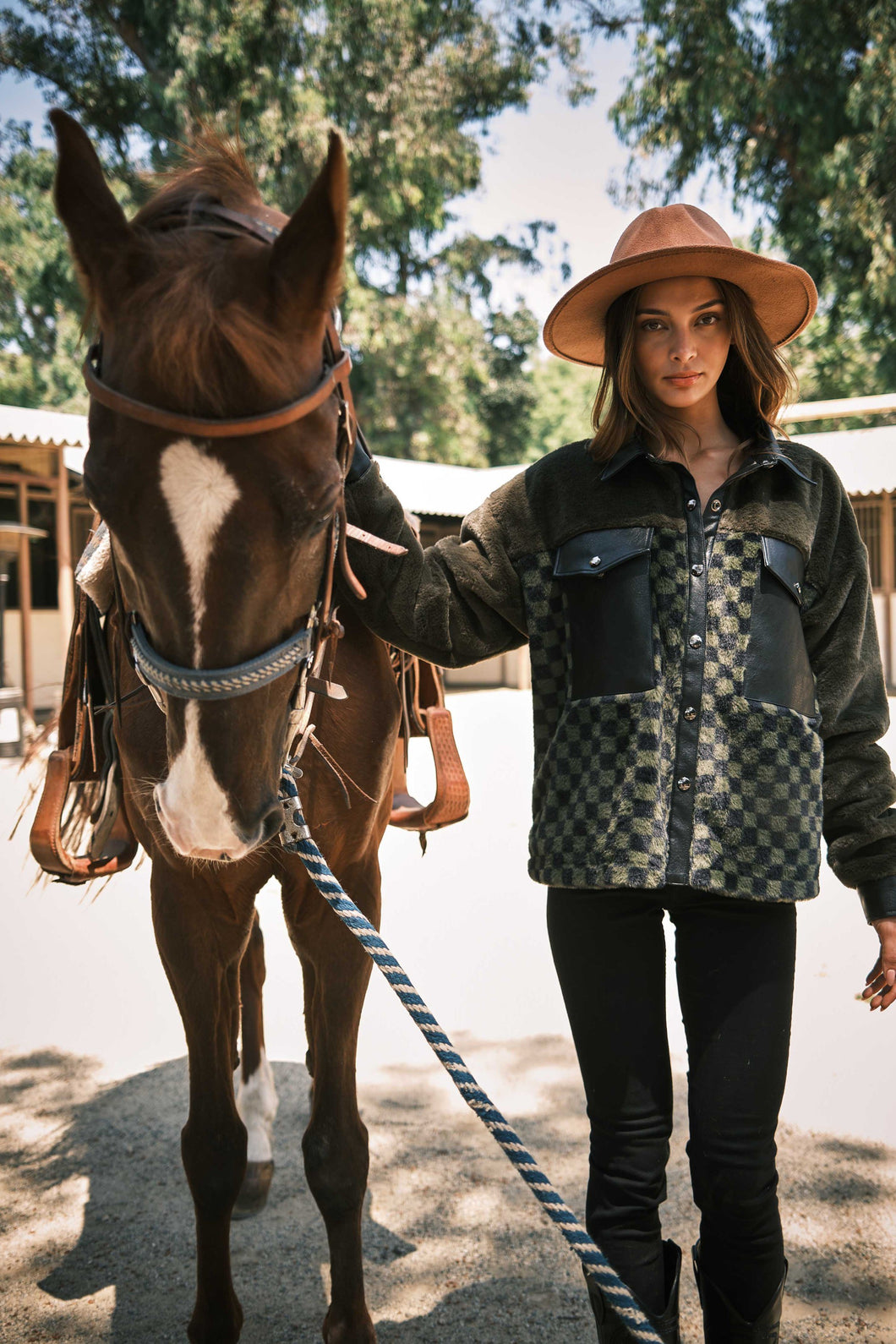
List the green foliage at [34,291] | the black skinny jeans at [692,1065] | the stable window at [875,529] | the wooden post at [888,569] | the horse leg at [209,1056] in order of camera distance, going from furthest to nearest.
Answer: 1. the green foliage at [34,291]
2. the stable window at [875,529]
3. the wooden post at [888,569]
4. the horse leg at [209,1056]
5. the black skinny jeans at [692,1065]

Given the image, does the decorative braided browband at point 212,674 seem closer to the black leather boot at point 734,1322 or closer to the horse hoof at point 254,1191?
the black leather boot at point 734,1322

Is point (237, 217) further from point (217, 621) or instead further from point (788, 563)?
point (788, 563)

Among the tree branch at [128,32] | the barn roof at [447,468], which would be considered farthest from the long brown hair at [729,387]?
the tree branch at [128,32]

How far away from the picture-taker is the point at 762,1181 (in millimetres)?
1625

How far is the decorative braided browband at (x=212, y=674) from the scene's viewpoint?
50.1 inches

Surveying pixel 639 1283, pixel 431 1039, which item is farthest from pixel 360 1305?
pixel 431 1039

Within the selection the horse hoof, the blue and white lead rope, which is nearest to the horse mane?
the blue and white lead rope

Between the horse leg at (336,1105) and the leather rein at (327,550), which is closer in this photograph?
the leather rein at (327,550)

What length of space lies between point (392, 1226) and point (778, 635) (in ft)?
6.06

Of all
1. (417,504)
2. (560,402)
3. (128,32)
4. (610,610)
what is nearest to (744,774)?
(610,610)

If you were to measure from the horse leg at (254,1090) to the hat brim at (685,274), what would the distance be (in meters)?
1.76

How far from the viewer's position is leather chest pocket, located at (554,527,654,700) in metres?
1.70

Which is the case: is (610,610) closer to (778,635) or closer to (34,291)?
(778,635)

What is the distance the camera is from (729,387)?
6.31ft
